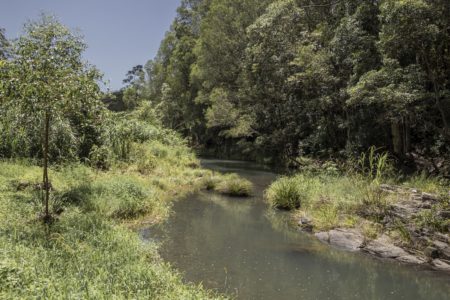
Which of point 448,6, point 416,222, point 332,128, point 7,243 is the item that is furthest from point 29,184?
point 332,128

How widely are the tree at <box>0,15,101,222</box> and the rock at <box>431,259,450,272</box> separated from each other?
327 inches

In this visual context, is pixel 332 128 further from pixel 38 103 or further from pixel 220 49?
pixel 38 103

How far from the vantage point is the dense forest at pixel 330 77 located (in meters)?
13.6

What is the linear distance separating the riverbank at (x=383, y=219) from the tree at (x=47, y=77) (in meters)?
6.91

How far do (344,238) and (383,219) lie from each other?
3.65 ft

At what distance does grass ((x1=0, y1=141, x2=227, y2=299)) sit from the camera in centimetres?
496

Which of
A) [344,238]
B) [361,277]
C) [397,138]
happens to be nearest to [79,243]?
[361,277]

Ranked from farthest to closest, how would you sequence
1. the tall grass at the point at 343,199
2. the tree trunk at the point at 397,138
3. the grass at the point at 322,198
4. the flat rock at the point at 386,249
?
the tree trunk at the point at 397,138
the grass at the point at 322,198
the tall grass at the point at 343,199
the flat rock at the point at 386,249

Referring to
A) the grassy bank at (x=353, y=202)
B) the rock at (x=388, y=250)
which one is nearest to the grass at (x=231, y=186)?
the grassy bank at (x=353, y=202)

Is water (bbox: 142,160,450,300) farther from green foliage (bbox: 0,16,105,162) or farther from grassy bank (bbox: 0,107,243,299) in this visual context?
green foliage (bbox: 0,16,105,162)

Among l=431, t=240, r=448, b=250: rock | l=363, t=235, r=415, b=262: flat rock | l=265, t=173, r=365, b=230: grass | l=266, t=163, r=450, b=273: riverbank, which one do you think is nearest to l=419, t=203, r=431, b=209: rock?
l=266, t=163, r=450, b=273: riverbank

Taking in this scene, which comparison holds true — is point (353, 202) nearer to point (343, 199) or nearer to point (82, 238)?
point (343, 199)

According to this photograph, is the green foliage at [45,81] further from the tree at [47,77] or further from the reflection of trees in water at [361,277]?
the reflection of trees in water at [361,277]

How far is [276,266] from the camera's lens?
26.0 ft
